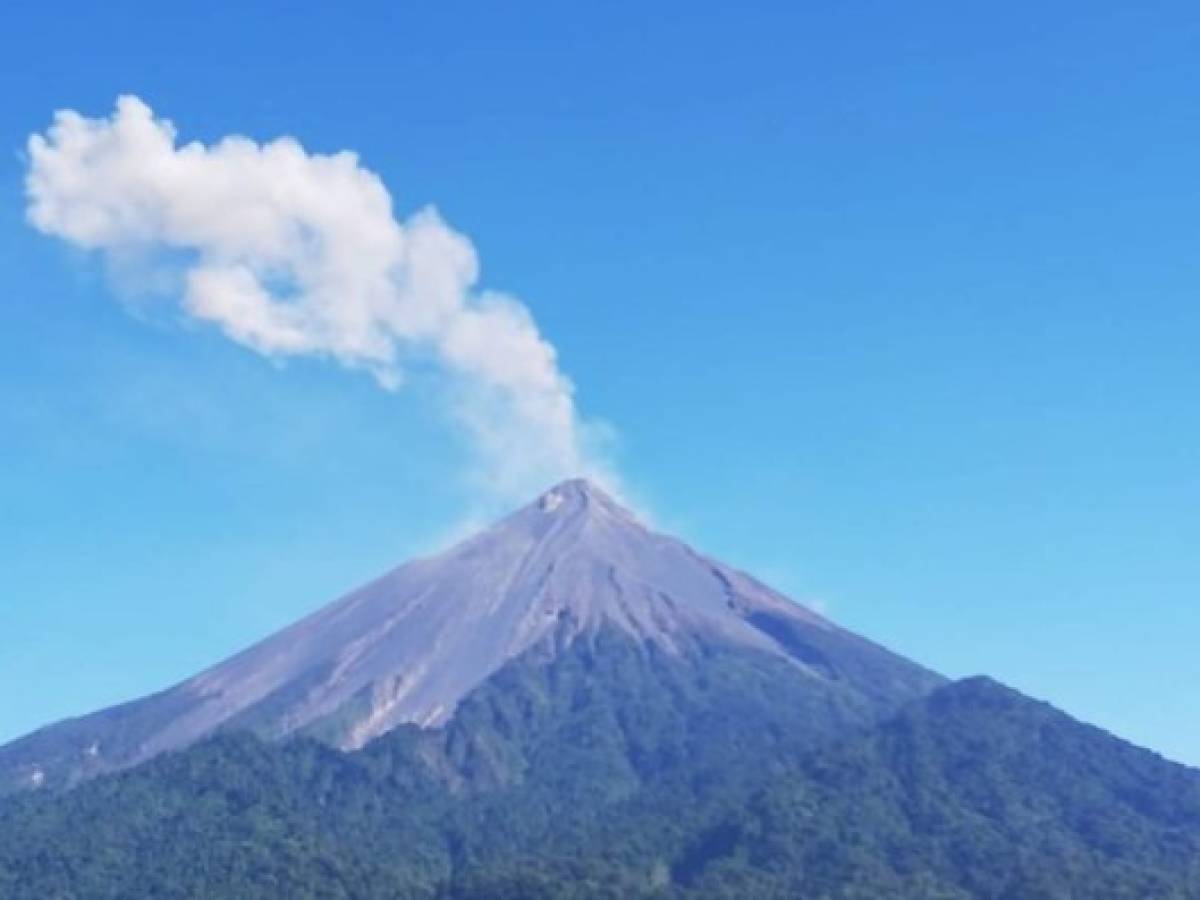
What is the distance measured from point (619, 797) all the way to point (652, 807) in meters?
13.3

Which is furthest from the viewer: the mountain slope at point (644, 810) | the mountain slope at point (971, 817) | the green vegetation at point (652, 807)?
the green vegetation at point (652, 807)

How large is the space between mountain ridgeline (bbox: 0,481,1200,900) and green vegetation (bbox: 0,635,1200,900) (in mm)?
284

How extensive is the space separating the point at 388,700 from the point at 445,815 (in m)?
34.7

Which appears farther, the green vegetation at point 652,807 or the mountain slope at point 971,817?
the green vegetation at point 652,807

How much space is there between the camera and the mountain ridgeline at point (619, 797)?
424 ft

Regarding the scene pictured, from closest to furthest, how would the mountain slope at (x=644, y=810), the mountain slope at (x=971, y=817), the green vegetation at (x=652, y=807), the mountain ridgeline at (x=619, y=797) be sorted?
the mountain slope at (x=971, y=817), the mountain slope at (x=644, y=810), the green vegetation at (x=652, y=807), the mountain ridgeline at (x=619, y=797)

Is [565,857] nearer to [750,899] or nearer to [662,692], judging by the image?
[750,899]

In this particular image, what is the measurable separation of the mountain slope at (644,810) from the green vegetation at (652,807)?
0.27 meters

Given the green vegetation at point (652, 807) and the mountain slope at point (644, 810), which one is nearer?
the mountain slope at point (644, 810)

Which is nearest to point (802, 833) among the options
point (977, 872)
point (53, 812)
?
point (977, 872)

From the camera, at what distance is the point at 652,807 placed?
153750 millimetres

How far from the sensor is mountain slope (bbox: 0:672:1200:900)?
128m

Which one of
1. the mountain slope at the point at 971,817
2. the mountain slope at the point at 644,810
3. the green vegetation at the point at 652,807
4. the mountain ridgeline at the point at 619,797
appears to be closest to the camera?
the mountain slope at the point at 971,817

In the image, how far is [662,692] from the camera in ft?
627
